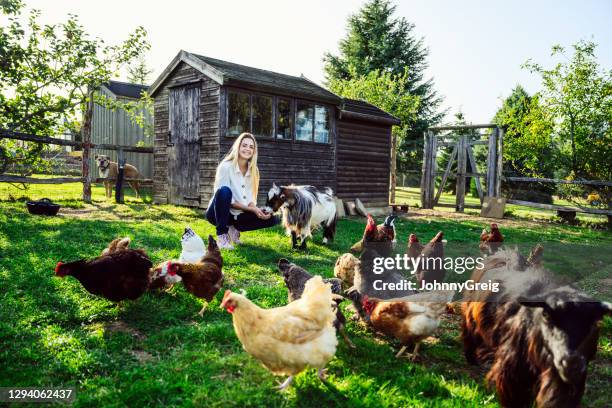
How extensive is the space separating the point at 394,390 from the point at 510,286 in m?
1.05

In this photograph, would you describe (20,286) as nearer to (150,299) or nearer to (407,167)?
(150,299)

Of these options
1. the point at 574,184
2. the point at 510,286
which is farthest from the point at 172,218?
the point at 574,184

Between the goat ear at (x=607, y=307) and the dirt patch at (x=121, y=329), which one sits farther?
the dirt patch at (x=121, y=329)

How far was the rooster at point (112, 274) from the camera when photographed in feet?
13.0

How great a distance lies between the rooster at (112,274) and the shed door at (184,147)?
826cm

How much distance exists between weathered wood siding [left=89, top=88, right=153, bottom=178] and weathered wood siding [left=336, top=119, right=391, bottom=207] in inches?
462

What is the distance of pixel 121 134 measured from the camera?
22.0 metres

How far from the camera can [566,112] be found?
14.4 metres

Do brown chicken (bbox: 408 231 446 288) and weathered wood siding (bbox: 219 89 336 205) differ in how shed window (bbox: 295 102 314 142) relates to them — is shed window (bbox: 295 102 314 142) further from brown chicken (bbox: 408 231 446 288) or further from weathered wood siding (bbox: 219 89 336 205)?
brown chicken (bbox: 408 231 446 288)

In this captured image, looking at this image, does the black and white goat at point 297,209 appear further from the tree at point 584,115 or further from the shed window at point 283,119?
the tree at point 584,115

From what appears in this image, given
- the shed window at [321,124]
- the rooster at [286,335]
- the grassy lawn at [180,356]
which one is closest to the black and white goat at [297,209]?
the grassy lawn at [180,356]

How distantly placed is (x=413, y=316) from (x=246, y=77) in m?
9.85

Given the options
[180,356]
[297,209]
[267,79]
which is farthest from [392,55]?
[180,356]

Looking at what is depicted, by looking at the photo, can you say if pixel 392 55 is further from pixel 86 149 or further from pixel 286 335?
pixel 286 335
